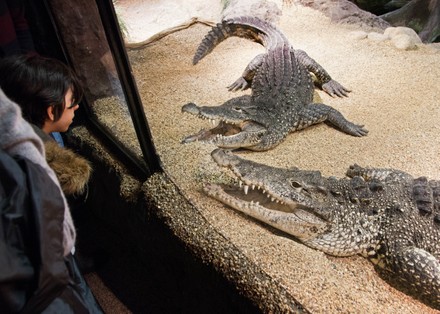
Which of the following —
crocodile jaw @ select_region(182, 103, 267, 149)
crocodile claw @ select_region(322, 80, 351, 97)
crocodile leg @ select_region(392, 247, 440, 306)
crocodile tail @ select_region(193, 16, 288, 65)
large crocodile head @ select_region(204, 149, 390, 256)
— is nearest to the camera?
crocodile leg @ select_region(392, 247, 440, 306)

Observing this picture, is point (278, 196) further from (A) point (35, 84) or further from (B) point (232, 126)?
(A) point (35, 84)

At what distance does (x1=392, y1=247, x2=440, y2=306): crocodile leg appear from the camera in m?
1.59

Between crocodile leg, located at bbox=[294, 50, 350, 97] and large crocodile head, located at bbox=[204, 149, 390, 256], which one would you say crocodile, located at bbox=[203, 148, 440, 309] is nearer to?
large crocodile head, located at bbox=[204, 149, 390, 256]

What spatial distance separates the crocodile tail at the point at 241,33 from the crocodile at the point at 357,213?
2.50m

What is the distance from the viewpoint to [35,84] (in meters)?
1.62

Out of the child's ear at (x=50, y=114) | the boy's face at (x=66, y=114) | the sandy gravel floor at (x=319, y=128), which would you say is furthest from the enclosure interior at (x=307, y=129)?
the child's ear at (x=50, y=114)

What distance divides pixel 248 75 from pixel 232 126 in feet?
3.53

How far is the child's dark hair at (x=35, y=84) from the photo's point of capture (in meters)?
1.60

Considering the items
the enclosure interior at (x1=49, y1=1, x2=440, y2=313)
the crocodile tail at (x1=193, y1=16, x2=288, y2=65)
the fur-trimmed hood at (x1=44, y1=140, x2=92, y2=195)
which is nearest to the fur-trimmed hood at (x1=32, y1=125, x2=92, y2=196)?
the fur-trimmed hood at (x1=44, y1=140, x2=92, y2=195)

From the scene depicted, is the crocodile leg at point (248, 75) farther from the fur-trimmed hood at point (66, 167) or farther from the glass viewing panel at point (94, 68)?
the fur-trimmed hood at point (66, 167)

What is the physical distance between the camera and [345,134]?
9.42ft

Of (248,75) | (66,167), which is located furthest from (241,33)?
(66,167)

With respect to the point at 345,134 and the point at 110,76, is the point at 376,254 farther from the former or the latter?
the point at 110,76

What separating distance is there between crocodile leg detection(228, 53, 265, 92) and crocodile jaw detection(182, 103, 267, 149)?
0.83 metres
